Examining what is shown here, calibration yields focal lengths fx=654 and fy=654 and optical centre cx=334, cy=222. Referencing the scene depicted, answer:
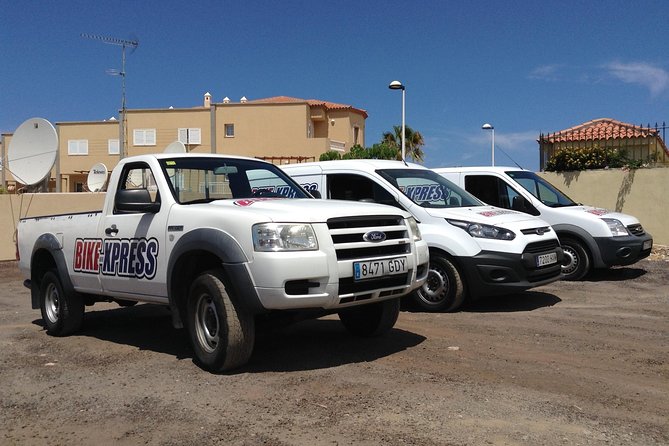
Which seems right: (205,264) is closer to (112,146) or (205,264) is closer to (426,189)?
(426,189)

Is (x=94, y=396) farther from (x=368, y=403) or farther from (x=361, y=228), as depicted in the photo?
(x=361, y=228)

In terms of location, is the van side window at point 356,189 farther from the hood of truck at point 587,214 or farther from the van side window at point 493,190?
the hood of truck at point 587,214


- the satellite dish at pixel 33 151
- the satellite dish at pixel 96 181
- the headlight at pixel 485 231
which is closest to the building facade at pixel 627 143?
the headlight at pixel 485 231

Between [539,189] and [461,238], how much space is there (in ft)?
12.9

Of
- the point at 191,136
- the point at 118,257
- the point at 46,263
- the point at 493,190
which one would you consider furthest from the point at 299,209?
the point at 191,136

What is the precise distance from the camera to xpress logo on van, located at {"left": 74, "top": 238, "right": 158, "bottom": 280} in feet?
19.5

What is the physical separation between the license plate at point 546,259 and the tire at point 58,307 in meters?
5.39

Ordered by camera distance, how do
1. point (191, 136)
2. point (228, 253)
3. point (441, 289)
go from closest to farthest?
1. point (228, 253)
2. point (441, 289)
3. point (191, 136)

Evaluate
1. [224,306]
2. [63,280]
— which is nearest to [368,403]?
[224,306]

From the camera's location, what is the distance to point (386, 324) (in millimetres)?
6418

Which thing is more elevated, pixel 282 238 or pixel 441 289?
pixel 282 238

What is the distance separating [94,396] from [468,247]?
15.2 feet

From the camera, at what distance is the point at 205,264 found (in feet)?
18.3

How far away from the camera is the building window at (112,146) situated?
164ft
